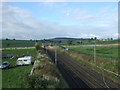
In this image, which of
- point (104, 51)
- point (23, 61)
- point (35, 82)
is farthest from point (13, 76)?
point (104, 51)

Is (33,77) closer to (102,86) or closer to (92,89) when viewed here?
(92,89)

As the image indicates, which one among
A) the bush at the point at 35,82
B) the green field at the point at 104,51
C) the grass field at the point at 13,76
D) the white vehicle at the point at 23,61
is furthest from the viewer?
the green field at the point at 104,51

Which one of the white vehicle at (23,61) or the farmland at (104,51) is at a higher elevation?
the farmland at (104,51)

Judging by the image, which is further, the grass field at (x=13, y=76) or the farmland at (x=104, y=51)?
the farmland at (x=104, y=51)

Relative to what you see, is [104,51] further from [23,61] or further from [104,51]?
[23,61]

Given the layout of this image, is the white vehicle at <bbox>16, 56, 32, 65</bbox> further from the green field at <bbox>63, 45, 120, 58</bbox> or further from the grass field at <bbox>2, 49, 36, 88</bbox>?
the green field at <bbox>63, 45, 120, 58</bbox>

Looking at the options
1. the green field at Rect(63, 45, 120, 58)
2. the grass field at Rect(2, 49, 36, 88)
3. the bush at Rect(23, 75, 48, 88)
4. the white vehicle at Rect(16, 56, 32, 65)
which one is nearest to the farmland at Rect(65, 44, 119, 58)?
the green field at Rect(63, 45, 120, 58)

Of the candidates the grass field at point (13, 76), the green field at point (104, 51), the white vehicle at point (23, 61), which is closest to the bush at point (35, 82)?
the grass field at point (13, 76)

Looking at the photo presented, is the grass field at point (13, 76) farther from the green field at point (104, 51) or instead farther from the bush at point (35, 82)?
the green field at point (104, 51)

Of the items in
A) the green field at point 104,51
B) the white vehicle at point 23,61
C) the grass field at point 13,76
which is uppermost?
the green field at point 104,51

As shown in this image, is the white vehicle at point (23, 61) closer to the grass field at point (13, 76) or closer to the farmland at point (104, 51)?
the grass field at point (13, 76)

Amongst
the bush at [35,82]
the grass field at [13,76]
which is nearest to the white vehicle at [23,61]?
the grass field at [13,76]

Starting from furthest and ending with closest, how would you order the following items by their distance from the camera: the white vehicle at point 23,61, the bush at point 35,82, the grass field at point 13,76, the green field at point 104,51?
the green field at point 104,51, the white vehicle at point 23,61, the grass field at point 13,76, the bush at point 35,82

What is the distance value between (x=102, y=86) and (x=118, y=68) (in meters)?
10.7
